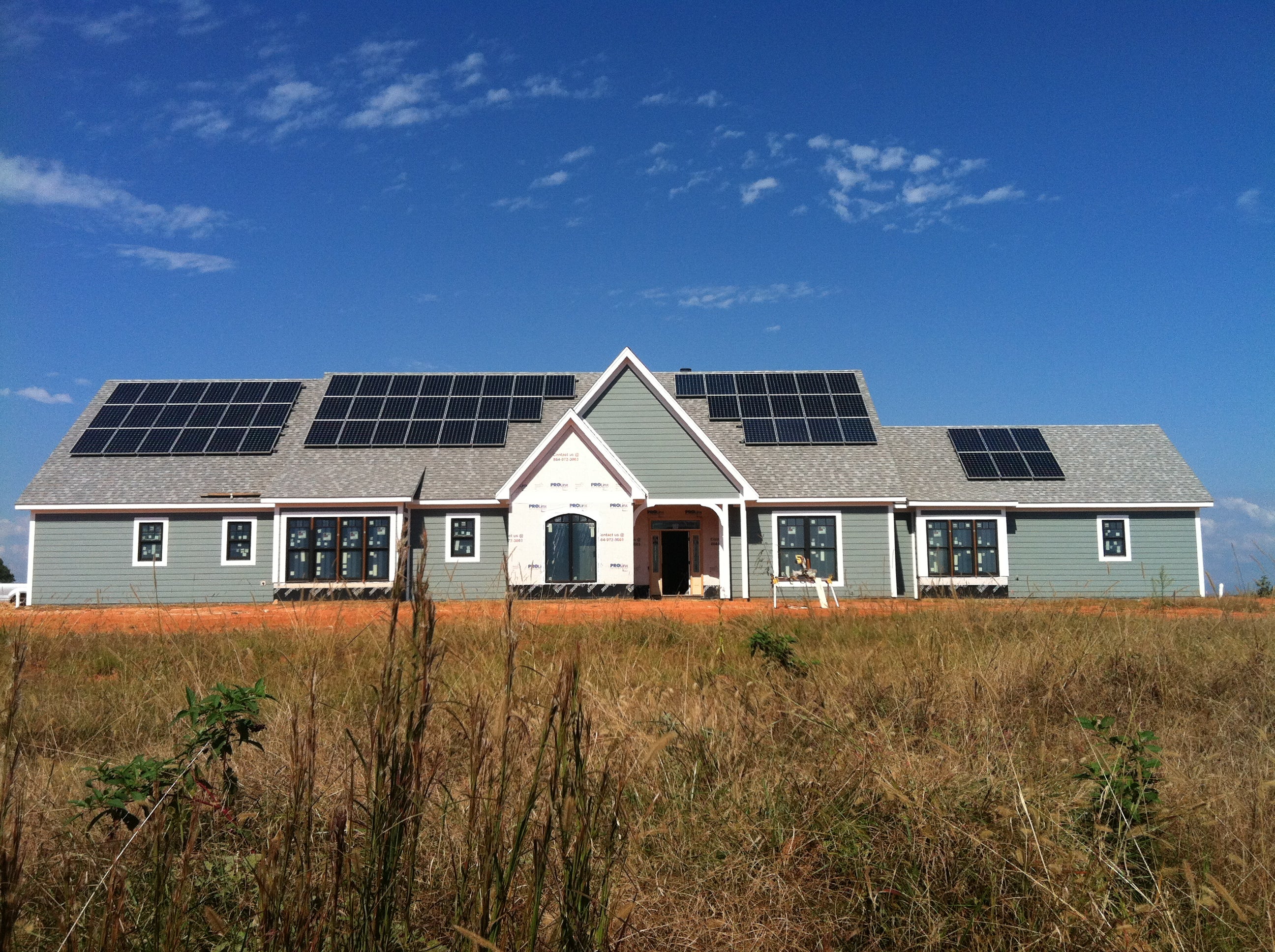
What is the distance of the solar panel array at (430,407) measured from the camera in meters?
26.4

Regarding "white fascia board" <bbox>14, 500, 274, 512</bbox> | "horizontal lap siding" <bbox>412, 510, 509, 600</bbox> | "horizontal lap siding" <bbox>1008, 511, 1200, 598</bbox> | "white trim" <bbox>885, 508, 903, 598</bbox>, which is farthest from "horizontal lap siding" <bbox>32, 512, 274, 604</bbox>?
"horizontal lap siding" <bbox>1008, 511, 1200, 598</bbox>

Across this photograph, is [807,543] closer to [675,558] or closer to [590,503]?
[675,558]

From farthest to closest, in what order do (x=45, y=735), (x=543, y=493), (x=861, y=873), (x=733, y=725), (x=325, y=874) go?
1. (x=543, y=493)
2. (x=45, y=735)
3. (x=733, y=725)
4. (x=861, y=873)
5. (x=325, y=874)

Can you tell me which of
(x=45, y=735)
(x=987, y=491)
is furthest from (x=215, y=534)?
(x=987, y=491)

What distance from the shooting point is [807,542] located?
24.7m

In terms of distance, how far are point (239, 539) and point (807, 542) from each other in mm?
16855

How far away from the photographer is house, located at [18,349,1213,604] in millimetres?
23359

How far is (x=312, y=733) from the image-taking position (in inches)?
72.4

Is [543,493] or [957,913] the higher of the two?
[543,493]

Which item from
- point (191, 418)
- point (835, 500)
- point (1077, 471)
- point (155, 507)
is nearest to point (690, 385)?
point (835, 500)

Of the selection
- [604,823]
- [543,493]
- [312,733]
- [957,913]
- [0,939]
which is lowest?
[957,913]

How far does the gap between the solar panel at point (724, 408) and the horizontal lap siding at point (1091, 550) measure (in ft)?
31.1

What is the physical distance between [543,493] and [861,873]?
65.8ft

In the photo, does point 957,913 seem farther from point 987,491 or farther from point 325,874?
point 987,491
